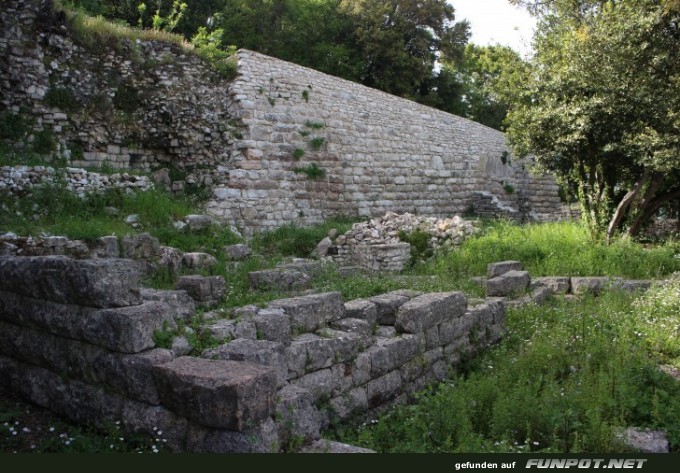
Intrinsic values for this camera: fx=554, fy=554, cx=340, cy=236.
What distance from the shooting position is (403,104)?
20.0 m

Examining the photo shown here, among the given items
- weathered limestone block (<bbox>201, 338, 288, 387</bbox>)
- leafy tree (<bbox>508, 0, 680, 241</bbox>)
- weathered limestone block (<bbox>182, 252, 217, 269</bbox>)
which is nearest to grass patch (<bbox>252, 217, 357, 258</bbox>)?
weathered limestone block (<bbox>182, 252, 217, 269</bbox>)

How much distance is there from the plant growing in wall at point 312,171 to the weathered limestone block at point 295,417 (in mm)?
11700

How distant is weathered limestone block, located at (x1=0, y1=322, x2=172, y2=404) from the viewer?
4004mm

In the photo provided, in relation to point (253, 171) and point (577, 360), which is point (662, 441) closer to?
point (577, 360)

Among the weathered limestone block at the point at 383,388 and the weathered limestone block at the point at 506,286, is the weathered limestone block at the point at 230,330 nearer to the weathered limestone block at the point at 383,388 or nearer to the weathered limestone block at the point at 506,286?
the weathered limestone block at the point at 383,388

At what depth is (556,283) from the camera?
10.2m

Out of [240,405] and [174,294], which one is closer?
[240,405]

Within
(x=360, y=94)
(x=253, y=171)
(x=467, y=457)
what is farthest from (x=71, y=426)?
(x=360, y=94)

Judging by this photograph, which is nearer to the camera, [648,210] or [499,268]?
[499,268]

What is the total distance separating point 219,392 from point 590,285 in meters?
8.44

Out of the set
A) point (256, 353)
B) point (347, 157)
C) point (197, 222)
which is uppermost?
point (347, 157)

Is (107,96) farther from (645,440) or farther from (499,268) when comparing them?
(645,440)

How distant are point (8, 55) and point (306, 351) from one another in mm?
11248

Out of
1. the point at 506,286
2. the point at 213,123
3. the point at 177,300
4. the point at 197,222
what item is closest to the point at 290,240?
the point at 197,222
